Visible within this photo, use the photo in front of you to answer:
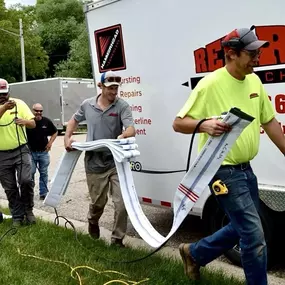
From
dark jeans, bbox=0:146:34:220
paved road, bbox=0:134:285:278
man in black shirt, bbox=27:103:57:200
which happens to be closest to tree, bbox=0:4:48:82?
paved road, bbox=0:134:285:278

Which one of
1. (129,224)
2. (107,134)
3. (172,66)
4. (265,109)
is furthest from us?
(129,224)

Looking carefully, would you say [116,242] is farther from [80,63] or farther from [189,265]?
[80,63]

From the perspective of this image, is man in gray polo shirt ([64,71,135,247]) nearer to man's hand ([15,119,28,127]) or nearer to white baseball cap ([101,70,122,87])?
white baseball cap ([101,70,122,87])

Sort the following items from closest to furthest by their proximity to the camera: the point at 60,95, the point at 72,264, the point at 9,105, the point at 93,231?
the point at 72,264 < the point at 93,231 < the point at 9,105 < the point at 60,95

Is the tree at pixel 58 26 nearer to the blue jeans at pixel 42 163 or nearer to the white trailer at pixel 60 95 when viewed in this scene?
the white trailer at pixel 60 95

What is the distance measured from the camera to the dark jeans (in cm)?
630

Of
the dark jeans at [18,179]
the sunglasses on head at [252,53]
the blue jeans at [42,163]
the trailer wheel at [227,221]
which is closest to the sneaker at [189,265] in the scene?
the trailer wheel at [227,221]

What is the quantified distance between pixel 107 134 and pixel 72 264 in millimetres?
1438

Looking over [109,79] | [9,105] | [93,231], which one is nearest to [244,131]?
[109,79]

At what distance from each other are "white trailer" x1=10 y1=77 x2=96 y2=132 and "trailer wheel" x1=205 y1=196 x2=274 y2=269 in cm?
1816

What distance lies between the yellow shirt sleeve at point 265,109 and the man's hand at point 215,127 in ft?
1.61

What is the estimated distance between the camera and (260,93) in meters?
3.66

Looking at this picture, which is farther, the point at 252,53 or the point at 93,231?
the point at 93,231

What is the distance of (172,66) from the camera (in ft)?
17.3
